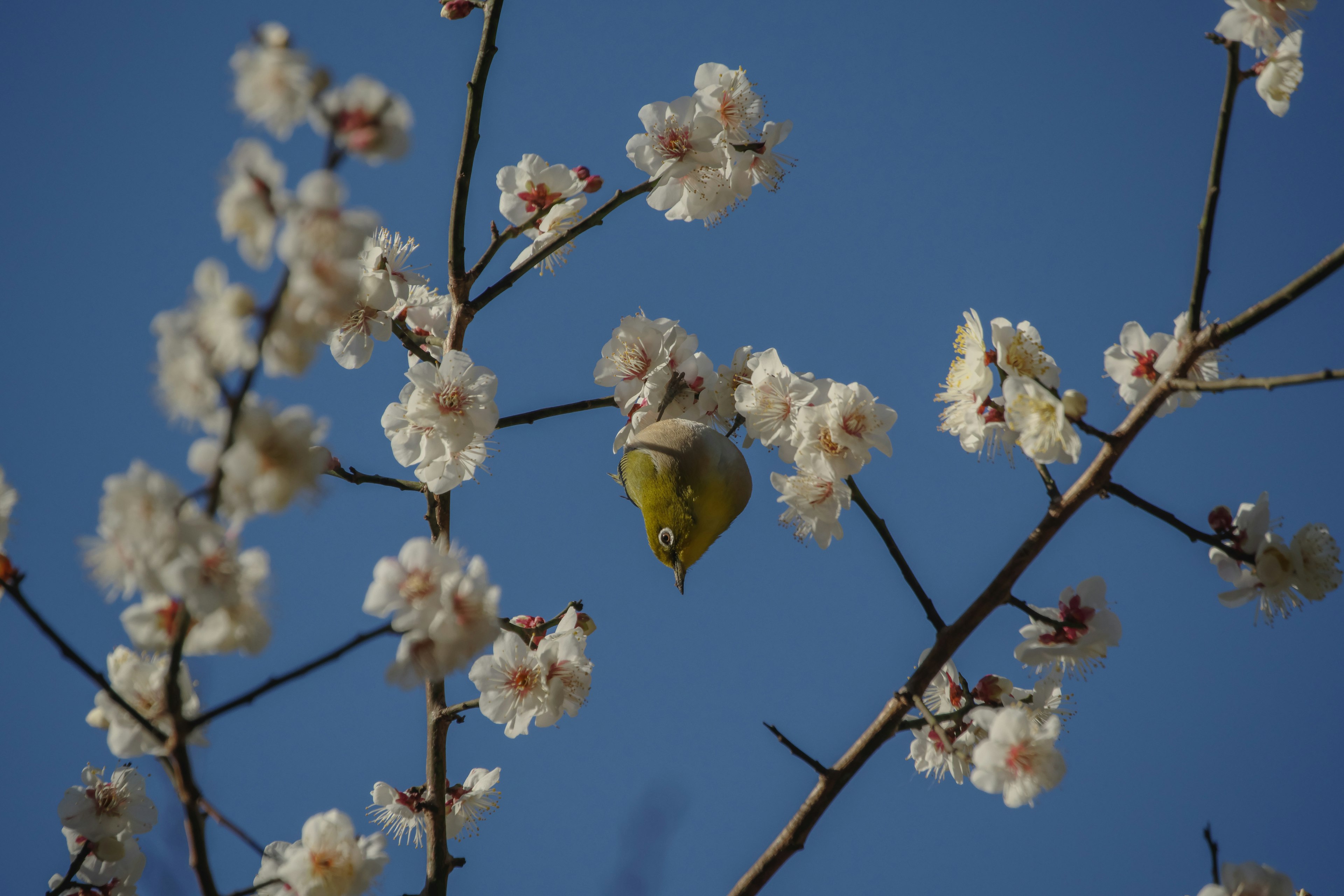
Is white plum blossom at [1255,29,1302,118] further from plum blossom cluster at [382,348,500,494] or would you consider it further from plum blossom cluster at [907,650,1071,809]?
plum blossom cluster at [382,348,500,494]

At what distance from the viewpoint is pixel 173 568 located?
5.05ft

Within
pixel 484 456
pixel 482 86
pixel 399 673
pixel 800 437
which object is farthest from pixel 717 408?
pixel 399 673

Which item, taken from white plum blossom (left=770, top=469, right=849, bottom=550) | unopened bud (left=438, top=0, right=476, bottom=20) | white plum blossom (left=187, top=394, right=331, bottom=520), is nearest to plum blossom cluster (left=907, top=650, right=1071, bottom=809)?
white plum blossom (left=770, top=469, right=849, bottom=550)

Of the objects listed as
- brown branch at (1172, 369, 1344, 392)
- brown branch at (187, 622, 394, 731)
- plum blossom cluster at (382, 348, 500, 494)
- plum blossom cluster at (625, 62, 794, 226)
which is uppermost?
plum blossom cluster at (625, 62, 794, 226)

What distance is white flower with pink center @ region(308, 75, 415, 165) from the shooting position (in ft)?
5.02

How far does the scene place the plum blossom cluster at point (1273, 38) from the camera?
2613 mm

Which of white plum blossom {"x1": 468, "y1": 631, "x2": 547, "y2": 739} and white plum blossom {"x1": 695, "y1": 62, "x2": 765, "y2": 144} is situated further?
white plum blossom {"x1": 695, "y1": 62, "x2": 765, "y2": 144}

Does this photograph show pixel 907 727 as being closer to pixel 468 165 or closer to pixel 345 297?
pixel 345 297

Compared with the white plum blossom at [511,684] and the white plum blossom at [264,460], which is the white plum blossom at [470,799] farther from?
the white plum blossom at [264,460]

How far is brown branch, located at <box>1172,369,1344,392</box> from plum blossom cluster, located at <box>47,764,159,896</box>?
3056 millimetres

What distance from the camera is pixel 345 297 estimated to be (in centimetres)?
158

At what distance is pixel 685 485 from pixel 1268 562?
186cm

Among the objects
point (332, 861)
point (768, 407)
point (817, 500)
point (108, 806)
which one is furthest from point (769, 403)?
point (108, 806)

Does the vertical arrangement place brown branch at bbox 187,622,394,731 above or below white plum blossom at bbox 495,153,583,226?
below
